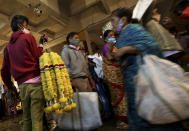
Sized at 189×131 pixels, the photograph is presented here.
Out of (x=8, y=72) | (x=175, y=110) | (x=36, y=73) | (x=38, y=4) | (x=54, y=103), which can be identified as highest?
(x=38, y=4)

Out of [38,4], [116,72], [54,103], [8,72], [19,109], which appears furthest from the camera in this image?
[19,109]

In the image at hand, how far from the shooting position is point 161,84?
84cm

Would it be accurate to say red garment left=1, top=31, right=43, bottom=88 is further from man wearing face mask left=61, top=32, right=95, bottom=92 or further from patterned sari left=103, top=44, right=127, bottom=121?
patterned sari left=103, top=44, right=127, bottom=121

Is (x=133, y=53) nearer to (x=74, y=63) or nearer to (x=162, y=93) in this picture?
(x=162, y=93)

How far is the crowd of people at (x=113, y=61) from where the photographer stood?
43.3 inches

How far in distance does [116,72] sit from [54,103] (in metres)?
1.24

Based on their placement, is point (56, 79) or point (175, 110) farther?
point (56, 79)

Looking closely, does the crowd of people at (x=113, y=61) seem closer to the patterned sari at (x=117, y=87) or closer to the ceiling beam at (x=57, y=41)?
the patterned sari at (x=117, y=87)

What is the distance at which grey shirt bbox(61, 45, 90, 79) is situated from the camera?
2179mm

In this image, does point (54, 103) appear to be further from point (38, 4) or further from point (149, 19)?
point (38, 4)

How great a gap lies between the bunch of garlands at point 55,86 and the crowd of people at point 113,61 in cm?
15

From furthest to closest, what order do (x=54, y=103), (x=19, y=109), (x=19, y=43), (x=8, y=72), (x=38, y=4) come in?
(x=19, y=109)
(x=38, y=4)
(x=8, y=72)
(x=19, y=43)
(x=54, y=103)

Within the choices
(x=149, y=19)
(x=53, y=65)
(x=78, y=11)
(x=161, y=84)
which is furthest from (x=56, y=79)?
(x=78, y=11)

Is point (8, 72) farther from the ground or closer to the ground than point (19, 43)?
closer to the ground
